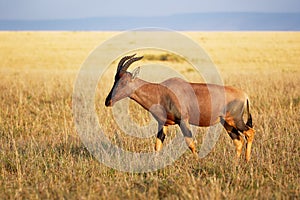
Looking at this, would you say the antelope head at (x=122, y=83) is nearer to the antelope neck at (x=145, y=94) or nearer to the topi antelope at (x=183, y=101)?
the topi antelope at (x=183, y=101)

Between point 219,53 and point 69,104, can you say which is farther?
point 219,53

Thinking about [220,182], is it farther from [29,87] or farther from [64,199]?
[29,87]

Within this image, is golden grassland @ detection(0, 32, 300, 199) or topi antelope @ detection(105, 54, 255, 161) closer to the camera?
golden grassland @ detection(0, 32, 300, 199)

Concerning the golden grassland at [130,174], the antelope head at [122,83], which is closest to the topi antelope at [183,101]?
the antelope head at [122,83]

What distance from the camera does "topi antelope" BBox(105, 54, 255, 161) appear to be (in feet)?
24.0

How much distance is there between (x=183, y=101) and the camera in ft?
24.3

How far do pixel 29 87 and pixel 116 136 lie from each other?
833 cm

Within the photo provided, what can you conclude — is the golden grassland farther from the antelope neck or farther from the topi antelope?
the antelope neck

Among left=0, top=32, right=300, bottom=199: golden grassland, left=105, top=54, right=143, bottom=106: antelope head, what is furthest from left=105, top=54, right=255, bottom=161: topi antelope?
left=0, top=32, right=300, bottom=199: golden grassland

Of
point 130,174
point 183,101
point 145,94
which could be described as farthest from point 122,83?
point 130,174

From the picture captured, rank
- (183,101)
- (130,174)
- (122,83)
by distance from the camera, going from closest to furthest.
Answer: (130,174) < (122,83) < (183,101)

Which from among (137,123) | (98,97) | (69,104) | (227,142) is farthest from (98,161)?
(98,97)

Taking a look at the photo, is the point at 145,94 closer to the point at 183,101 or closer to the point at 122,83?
the point at 122,83

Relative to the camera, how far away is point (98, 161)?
7.43 meters
